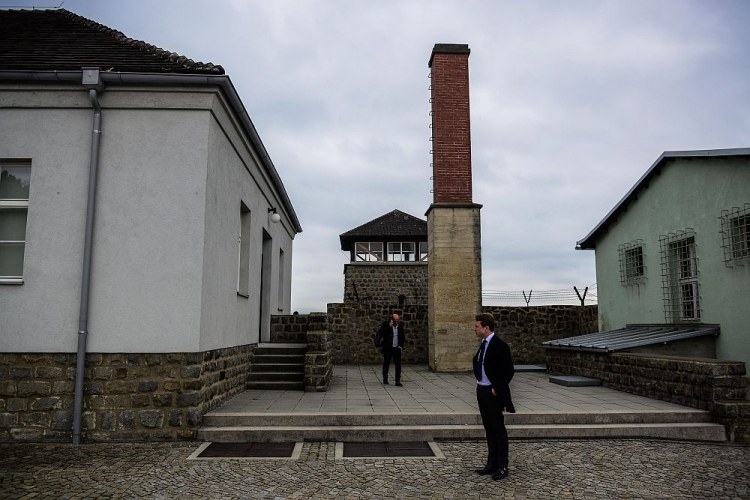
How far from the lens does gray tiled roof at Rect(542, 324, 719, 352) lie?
34.8 feet

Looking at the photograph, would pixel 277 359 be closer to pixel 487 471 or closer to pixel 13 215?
pixel 13 215

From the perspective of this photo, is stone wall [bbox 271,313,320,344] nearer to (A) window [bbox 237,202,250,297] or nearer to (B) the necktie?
(A) window [bbox 237,202,250,297]

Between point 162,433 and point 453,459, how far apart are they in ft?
12.6

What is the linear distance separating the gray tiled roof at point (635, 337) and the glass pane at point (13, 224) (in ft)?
33.6

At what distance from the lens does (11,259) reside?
7.73 m

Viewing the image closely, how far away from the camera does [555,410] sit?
804 cm

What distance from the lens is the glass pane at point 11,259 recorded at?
7684 millimetres

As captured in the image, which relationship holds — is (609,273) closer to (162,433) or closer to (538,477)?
(538,477)

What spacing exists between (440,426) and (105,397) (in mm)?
4492

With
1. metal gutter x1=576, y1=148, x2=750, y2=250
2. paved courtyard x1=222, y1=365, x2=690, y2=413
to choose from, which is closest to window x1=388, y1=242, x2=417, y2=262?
metal gutter x1=576, y1=148, x2=750, y2=250

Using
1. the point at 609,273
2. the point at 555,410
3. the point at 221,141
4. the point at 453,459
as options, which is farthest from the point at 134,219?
the point at 609,273

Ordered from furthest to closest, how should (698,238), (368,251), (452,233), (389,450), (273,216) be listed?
(368,251) → (452,233) → (273,216) → (698,238) → (389,450)

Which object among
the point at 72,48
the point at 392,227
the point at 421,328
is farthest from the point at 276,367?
the point at 392,227

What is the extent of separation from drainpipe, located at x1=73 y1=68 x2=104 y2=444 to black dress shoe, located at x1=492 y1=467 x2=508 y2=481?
5.27 meters
